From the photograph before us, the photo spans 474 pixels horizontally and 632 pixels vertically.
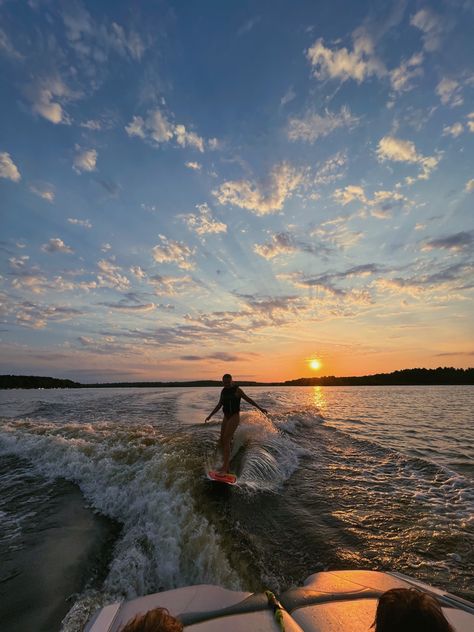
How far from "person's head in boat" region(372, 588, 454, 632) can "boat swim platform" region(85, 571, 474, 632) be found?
156cm

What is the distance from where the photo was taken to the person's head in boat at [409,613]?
1684 mm

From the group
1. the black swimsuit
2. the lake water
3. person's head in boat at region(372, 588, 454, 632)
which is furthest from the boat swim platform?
the black swimsuit

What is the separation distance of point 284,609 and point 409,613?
2.14 meters

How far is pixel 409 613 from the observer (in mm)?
1716

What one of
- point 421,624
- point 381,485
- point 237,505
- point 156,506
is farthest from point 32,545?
point 381,485

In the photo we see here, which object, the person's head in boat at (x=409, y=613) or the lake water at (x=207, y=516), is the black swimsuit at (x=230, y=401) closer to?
the lake water at (x=207, y=516)

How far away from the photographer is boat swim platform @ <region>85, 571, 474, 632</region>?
9.68 ft

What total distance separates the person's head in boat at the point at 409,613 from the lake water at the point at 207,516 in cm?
419

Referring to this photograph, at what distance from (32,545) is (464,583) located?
7637 mm

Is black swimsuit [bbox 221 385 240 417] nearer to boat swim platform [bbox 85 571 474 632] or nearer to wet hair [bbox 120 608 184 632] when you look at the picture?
boat swim platform [bbox 85 571 474 632]

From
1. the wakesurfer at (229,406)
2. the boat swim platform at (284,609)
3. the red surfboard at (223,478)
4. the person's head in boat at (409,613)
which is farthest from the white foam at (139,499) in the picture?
the person's head in boat at (409,613)

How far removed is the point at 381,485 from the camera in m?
9.80

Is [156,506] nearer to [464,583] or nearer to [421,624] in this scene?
[464,583]

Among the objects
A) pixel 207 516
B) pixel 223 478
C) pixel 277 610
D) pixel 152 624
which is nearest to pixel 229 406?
pixel 223 478
